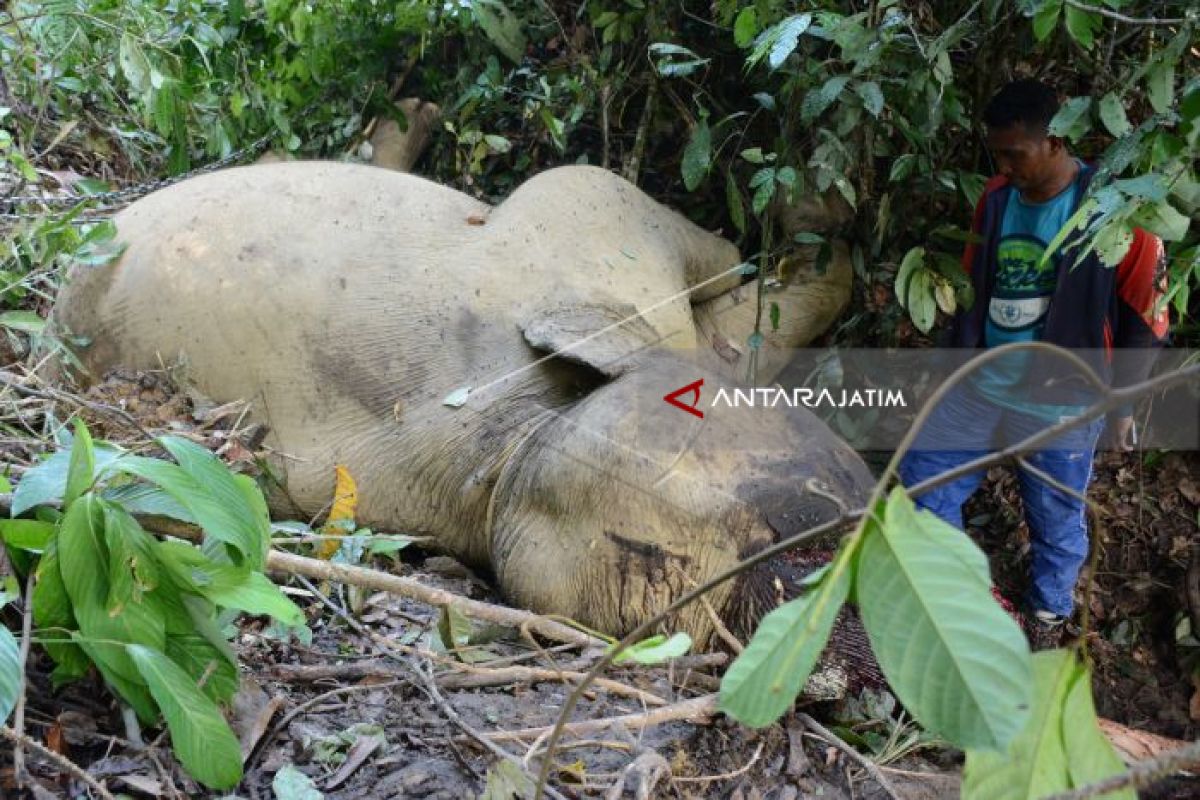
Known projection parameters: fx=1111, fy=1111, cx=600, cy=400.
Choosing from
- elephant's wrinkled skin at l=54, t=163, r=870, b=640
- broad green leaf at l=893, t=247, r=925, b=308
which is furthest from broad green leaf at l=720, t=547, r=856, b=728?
broad green leaf at l=893, t=247, r=925, b=308

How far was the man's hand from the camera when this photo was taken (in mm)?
3029

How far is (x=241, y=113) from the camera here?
424 cm

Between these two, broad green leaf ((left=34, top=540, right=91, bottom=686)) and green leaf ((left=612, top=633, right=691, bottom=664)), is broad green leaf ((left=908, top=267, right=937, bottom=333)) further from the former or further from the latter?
broad green leaf ((left=34, top=540, right=91, bottom=686))

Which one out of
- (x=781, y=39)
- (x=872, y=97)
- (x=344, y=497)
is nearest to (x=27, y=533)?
(x=344, y=497)

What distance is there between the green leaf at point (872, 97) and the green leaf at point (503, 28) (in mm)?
1347

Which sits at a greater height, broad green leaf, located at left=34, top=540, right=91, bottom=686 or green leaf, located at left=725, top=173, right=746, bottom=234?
green leaf, located at left=725, top=173, right=746, bottom=234

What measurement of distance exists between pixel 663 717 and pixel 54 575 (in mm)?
1011

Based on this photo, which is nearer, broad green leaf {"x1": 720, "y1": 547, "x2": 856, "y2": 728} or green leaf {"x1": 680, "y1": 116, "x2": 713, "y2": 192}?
broad green leaf {"x1": 720, "y1": 547, "x2": 856, "y2": 728}

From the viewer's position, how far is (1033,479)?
304 cm

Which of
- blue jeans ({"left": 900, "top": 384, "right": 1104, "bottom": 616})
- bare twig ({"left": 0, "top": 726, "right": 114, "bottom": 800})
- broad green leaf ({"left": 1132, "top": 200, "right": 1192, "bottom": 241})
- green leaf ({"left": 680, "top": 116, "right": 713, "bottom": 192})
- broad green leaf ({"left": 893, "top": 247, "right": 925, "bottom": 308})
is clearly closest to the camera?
bare twig ({"left": 0, "top": 726, "right": 114, "bottom": 800})

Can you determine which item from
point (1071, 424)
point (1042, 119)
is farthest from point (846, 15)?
point (1071, 424)

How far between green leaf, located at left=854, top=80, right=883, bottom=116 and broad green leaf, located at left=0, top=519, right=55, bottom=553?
2074 millimetres

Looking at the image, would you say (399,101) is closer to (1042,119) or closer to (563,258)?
(563,258)

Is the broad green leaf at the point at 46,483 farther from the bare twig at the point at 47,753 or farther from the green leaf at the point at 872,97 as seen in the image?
the green leaf at the point at 872,97
